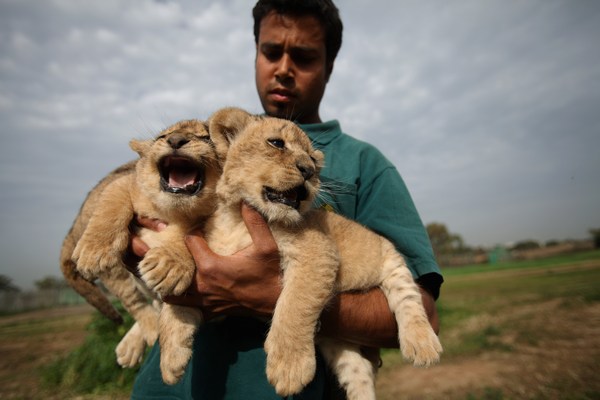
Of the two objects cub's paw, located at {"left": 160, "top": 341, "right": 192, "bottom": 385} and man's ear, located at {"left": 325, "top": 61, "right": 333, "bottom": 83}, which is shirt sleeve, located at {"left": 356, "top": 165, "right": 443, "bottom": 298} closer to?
man's ear, located at {"left": 325, "top": 61, "right": 333, "bottom": 83}

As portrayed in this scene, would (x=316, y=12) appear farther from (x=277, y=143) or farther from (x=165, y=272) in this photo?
(x=165, y=272)

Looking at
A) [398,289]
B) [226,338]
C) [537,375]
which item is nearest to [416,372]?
[537,375]

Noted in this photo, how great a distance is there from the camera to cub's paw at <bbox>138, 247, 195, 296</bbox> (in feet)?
7.75

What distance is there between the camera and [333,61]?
429 centimetres

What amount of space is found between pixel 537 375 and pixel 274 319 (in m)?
9.97

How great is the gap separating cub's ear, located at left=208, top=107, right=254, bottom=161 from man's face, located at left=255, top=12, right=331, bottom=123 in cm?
65

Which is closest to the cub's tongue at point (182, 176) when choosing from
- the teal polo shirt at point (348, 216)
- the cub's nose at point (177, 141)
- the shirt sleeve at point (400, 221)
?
the cub's nose at point (177, 141)

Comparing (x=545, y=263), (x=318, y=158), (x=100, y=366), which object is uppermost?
(x=318, y=158)

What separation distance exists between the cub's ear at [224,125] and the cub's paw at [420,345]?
6.27 ft

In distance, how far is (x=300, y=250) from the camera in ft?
8.77

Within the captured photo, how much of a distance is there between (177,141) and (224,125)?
0.45 m

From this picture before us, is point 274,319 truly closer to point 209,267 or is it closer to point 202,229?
point 209,267

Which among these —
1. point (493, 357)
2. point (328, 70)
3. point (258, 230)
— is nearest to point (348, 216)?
point (258, 230)

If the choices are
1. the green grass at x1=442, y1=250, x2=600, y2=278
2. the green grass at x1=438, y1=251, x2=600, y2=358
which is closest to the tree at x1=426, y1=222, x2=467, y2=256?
the green grass at x1=442, y1=250, x2=600, y2=278
